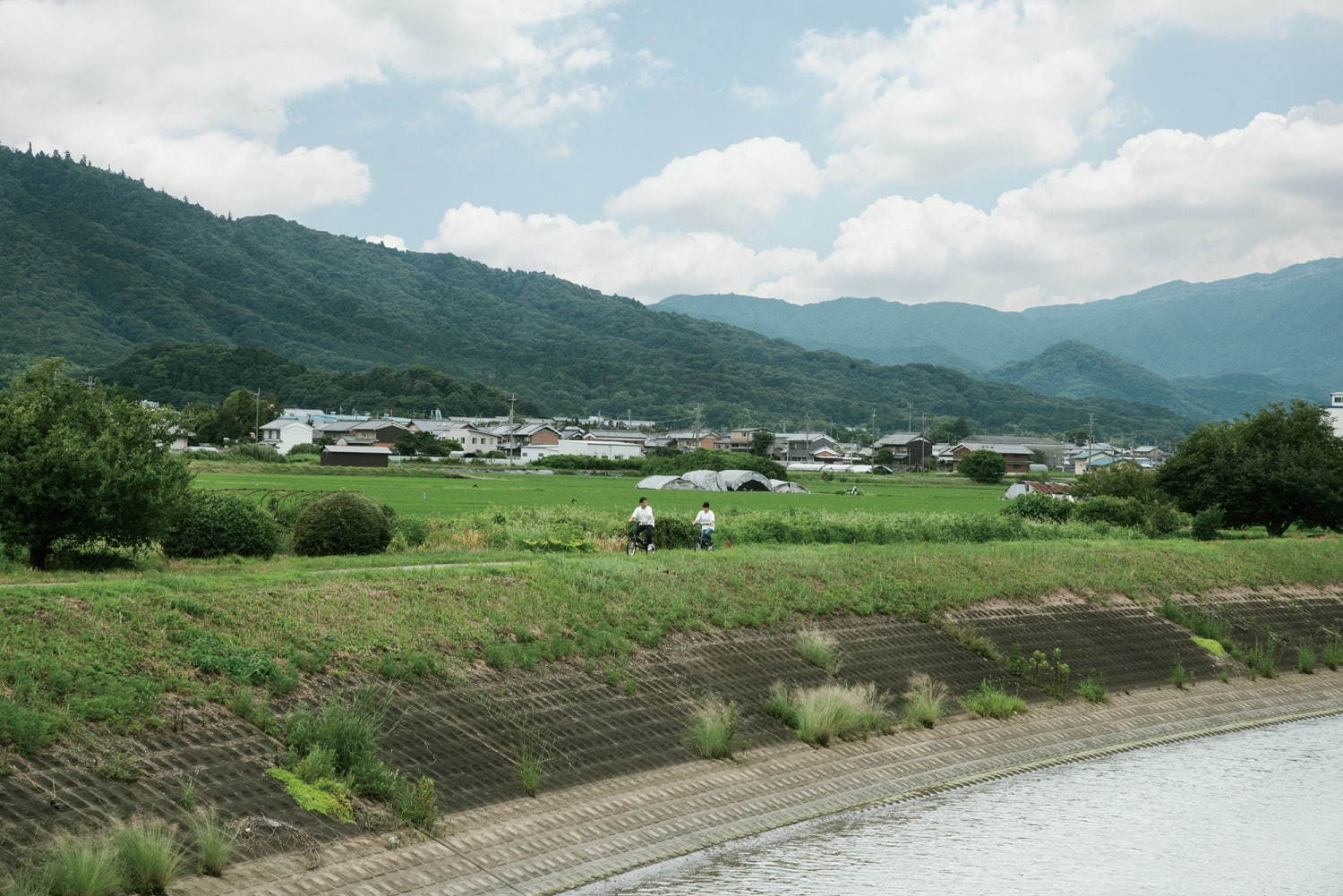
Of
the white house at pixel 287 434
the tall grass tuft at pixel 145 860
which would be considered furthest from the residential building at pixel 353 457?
the tall grass tuft at pixel 145 860

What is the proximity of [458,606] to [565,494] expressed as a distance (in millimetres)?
50254

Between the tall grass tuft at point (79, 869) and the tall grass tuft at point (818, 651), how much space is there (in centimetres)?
1341

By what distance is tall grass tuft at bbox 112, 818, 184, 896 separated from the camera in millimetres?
11070

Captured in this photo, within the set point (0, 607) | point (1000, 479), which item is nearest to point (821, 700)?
point (0, 607)

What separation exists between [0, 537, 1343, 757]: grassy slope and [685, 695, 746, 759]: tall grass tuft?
2.13 m

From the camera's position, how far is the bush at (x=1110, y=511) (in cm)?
5134

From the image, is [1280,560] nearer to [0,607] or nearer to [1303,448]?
[1303,448]

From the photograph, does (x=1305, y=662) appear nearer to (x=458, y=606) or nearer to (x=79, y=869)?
(x=458, y=606)

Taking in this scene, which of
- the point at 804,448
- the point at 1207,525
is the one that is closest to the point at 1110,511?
the point at 1207,525

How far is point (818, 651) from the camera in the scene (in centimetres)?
2234

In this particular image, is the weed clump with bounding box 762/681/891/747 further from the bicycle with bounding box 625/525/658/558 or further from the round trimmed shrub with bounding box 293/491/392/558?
the round trimmed shrub with bounding box 293/491/392/558

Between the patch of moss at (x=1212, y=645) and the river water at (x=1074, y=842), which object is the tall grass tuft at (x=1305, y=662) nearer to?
the patch of moss at (x=1212, y=645)

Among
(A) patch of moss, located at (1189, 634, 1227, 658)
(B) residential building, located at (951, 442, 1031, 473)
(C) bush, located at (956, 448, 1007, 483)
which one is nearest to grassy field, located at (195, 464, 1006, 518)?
(C) bush, located at (956, 448, 1007, 483)

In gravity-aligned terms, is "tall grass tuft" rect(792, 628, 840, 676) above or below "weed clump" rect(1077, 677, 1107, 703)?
above
